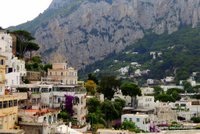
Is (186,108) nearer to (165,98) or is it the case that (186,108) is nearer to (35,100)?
(165,98)

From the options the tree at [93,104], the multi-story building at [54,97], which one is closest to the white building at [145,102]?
the tree at [93,104]

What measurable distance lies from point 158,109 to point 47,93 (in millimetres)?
36163

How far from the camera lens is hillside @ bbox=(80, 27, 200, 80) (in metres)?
158

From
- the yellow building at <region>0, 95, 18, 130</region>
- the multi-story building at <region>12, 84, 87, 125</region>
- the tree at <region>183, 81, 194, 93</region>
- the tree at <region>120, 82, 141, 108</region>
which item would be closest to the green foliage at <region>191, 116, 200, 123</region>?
the tree at <region>120, 82, 141, 108</region>

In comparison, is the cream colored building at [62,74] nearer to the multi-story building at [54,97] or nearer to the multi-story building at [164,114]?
the multi-story building at [54,97]

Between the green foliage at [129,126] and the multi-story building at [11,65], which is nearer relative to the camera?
the multi-story building at [11,65]

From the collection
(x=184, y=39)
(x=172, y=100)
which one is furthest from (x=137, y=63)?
(x=172, y=100)

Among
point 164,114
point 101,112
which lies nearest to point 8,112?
point 101,112

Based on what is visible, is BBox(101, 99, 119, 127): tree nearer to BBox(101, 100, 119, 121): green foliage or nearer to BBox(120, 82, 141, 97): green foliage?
BBox(101, 100, 119, 121): green foliage

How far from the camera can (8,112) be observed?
35.4 m

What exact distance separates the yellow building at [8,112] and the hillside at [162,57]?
118 metres

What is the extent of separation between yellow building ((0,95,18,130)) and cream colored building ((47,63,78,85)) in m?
27.1

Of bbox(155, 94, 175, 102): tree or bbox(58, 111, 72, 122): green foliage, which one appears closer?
bbox(58, 111, 72, 122): green foliage

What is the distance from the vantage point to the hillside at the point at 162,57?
520ft
